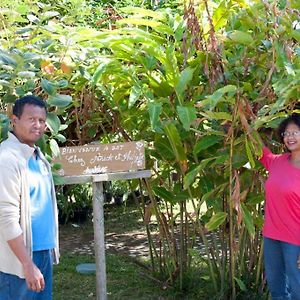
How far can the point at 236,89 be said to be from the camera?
10.9 feet

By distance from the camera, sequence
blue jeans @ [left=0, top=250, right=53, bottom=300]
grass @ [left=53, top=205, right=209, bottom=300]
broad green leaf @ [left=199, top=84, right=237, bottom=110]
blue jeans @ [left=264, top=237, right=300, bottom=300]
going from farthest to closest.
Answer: grass @ [left=53, top=205, right=209, bottom=300], blue jeans @ [left=264, top=237, right=300, bottom=300], broad green leaf @ [left=199, top=84, right=237, bottom=110], blue jeans @ [left=0, top=250, right=53, bottom=300]

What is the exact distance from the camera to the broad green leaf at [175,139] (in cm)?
375

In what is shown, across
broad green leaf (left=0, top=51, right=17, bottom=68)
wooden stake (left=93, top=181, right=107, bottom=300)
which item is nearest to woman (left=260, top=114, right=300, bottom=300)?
wooden stake (left=93, top=181, right=107, bottom=300)

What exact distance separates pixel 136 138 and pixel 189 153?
44 centimetres

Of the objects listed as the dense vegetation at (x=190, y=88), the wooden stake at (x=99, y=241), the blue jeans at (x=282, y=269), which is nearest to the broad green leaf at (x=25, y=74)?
the dense vegetation at (x=190, y=88)

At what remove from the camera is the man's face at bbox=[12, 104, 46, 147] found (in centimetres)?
276

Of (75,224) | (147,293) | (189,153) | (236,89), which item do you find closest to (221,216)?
(189,153)

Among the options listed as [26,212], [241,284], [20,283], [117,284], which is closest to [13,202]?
[26,212]

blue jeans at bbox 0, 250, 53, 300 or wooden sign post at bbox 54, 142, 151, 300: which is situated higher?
wooden sign post at bbox 54, 142, 151, 300

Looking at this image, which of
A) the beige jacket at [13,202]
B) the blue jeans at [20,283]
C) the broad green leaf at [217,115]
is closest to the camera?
the beige jacket at [13,202]

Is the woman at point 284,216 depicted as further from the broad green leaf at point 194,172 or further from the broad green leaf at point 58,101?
the broad green leaf at point 58,101

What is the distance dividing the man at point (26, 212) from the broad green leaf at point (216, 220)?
1.13m

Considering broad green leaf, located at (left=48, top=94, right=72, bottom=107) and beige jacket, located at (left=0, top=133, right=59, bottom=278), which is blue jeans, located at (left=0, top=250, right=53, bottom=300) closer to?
beige jacket, located at (left=0, top=133, right=59, bottom=278)

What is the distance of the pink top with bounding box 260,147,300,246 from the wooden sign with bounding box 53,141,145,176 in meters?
0.82
